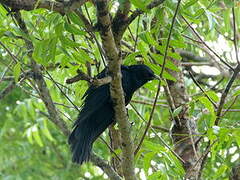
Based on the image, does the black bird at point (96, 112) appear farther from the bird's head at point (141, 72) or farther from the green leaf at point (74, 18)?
the green leaf at point (74, 18)

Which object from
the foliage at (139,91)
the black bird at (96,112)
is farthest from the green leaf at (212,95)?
the black bird at (96,112)

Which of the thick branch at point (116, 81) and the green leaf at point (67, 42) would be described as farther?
the green leaf at point (67, 42)

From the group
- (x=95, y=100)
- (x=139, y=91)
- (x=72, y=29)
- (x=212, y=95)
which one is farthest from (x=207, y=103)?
(x=139, y=91)

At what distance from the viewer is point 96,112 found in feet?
14.4

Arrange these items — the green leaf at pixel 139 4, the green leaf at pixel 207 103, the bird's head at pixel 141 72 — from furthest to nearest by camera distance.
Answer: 1. the bird's head at pixel 141 72
2. the green leaf at pixel 207 103
3. the green leaf at pixel 139 4

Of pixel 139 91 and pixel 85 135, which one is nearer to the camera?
pixel 85 135

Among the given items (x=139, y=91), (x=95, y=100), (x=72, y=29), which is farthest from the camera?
(x=139, y=91)

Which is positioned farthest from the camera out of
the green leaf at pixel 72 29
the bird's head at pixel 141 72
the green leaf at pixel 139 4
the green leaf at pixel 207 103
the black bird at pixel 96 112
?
the bird's head at pixel 141 72

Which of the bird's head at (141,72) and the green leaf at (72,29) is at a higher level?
the green leaf at (72,29)

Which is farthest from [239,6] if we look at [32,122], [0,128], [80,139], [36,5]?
[0,128]

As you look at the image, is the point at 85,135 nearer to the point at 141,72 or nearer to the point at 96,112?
the point at 96,112

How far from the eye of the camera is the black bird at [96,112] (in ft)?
13.4

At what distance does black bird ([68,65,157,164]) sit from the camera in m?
4.09

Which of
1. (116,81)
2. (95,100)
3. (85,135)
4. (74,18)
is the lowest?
(85,135)
